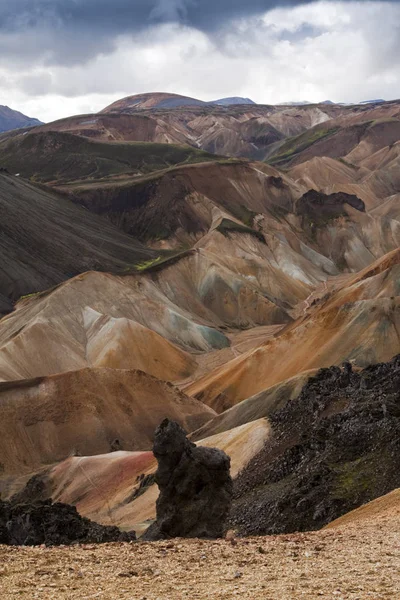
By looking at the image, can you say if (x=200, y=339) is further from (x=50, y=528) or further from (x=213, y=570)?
(x=213, y=570)

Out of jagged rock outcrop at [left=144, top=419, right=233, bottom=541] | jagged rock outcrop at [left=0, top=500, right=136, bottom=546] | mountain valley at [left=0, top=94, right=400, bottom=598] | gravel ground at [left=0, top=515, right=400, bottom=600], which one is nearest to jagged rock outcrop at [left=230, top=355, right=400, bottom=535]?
mountain valley at [left=0, top=94, right=400, bottom=598]

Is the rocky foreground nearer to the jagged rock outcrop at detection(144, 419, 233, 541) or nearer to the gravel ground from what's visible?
the gravel ground

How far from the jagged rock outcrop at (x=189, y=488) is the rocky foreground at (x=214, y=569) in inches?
342

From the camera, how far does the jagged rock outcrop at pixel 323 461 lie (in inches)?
1273

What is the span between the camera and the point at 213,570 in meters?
16.4

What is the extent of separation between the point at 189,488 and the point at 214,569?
42.0 feet

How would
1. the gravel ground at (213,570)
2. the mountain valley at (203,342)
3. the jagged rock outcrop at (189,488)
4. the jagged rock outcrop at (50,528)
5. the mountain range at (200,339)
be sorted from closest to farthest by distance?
the gravel ground at (213,570) → the jagged rock outcrop at (189,488) → the jagged rock outcrop at (50,528) → the mountain valley at (203,342) → the mountain range at (200,339)

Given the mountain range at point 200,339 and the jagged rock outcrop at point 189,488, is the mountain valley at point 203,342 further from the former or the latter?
the jagged rock outcrop at point 189,488

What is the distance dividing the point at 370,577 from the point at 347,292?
85.7 m

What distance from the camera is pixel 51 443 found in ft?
228

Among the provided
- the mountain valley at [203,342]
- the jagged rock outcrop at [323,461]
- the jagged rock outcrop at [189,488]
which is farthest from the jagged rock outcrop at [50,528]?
the jagged rock outcrop at [323,461]

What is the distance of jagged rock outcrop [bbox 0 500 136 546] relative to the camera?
109 ft

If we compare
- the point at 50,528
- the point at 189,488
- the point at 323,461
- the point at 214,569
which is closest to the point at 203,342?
the point at 323,461

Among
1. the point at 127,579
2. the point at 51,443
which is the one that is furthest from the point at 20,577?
the point at 51,443
